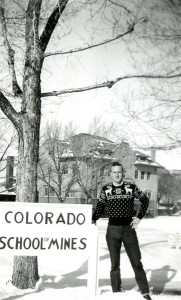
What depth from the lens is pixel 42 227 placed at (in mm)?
5250

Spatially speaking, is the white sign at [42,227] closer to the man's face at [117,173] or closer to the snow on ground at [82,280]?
the snow on ground at [82,280]

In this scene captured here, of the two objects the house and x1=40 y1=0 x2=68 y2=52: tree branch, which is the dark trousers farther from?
the house

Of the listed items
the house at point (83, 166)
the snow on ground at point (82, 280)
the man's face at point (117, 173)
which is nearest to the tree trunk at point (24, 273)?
the snow on ground at point (82, 280)

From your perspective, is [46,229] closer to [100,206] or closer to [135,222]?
[100,206]

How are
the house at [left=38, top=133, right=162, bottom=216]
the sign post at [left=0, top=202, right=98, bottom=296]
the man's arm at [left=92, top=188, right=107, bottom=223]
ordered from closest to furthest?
the sign post at [left=0, top=202, right=98, bottom=296] → the man's arm at [left=92, top=188, right=107, bottom=223] → the house at [left=38, top=133, right=162, bottom=216]

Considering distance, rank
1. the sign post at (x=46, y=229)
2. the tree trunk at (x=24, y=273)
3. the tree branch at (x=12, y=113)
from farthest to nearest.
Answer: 1. the tree branch at (x=12, y=113)
2. the tree trunk at (x=24, y=273)
3. the sign post at (x=46, y=229)

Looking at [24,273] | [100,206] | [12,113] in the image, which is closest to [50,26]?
[12,113]

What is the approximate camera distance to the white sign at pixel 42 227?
203 inches

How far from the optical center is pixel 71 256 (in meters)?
5.30

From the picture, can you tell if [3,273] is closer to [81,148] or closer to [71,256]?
[71,256]

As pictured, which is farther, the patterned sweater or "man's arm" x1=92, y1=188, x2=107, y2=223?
"man's arm" x1=92, y1=188, x2=107, y2=223

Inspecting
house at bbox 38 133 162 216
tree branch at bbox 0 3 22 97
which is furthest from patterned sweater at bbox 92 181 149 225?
house at bbox 38 133 162 216

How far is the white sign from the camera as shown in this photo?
5.15m

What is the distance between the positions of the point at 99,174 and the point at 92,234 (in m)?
34.0
